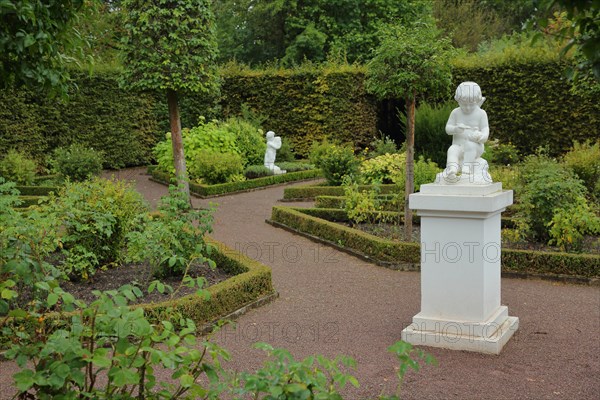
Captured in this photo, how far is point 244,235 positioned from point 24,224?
5011 millimetres

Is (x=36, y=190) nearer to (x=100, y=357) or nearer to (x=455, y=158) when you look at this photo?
(x=455, y=158)

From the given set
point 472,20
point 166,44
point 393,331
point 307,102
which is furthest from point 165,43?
point 472,20

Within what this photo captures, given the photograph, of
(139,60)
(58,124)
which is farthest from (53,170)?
(139,60)

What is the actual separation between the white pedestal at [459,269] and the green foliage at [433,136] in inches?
401

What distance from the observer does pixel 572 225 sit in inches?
322

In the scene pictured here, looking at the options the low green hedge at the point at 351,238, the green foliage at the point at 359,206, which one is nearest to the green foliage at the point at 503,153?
the green foliage at the point at 359,206

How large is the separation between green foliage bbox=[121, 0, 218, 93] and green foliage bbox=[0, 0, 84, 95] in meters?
7.46

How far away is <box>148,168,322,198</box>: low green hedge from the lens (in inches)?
579

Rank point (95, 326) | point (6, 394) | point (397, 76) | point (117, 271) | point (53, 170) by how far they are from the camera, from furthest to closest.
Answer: point (53, 170) < point (397, 76) < point (117, 271) < point (6, 394) < point (95, 326)

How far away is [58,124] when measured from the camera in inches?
722

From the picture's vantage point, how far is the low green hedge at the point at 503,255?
7.71m

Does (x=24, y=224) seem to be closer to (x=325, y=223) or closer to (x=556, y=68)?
(x=325, y=223)

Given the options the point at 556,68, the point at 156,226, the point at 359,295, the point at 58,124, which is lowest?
the point at 359,295

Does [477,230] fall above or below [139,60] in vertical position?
below
